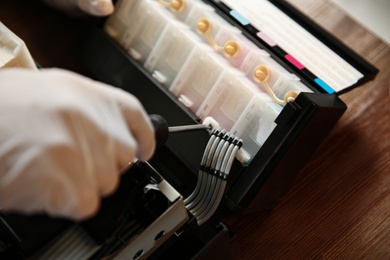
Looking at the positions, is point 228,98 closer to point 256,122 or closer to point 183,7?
point 256,122

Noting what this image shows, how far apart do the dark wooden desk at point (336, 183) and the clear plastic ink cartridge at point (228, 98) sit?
0.93 ft

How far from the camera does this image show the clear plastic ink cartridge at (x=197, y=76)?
47.3 inches

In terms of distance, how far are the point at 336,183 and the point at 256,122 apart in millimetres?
338

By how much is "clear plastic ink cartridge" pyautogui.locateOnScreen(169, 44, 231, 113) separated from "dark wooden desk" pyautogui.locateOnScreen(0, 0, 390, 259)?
34cm

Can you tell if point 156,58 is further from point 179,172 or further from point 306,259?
point 306,259

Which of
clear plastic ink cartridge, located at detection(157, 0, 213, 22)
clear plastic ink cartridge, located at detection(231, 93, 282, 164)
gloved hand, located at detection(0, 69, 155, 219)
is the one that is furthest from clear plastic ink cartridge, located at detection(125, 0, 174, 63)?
gloved hand, located at detection(0, 69, 155, 219)

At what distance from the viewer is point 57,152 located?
583 millimetres

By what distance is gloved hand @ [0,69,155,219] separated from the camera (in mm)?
587

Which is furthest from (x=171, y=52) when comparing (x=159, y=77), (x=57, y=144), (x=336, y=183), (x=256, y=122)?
(x=57, y=144)

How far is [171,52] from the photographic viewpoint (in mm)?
1259

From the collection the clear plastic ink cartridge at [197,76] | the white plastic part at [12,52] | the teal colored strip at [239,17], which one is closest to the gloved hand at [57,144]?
the white plastic part at [12,52]

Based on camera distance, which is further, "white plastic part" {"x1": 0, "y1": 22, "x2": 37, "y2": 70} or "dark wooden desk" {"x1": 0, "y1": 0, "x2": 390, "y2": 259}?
"dark wooden desk" {"x1": 0, "y1": 0, "x2": 390, "y2": 259}

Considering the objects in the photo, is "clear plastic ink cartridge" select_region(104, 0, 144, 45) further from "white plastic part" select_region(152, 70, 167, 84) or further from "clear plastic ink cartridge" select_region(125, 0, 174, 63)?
"white plastic part" select_region(152, 70, 167, 84)

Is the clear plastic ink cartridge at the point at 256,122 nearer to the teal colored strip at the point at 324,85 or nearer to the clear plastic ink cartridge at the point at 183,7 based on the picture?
the teal colored strip at the point at 324,85
